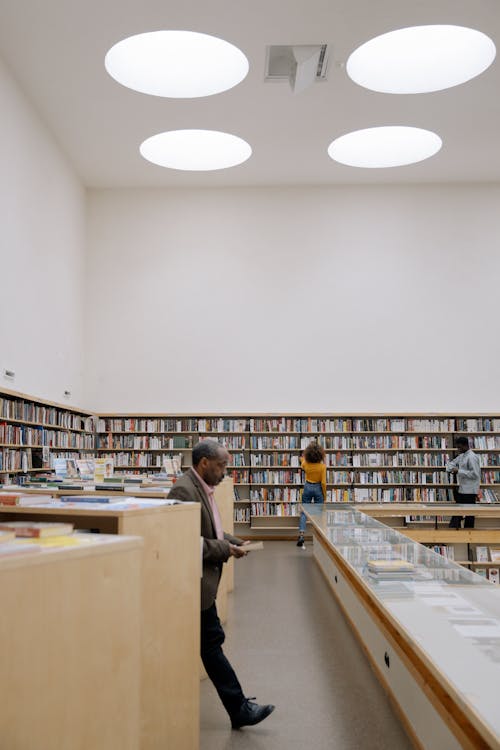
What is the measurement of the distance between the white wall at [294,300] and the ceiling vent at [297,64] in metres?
3.82

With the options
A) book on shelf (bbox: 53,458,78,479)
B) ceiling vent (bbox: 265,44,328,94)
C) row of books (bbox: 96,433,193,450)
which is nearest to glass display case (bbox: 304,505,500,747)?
book on shelf (bbox: 53,458,78,479)

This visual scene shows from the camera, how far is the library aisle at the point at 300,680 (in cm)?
327

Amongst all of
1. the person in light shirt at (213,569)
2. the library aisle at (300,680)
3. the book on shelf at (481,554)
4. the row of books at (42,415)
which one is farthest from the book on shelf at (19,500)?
the book on shelf at (481,554)

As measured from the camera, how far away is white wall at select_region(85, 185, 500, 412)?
11.4 metres

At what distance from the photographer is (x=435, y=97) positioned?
28.5 ft

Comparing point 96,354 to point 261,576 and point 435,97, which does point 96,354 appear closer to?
point 261,576

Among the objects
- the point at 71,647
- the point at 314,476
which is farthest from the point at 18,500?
the point at 314,476

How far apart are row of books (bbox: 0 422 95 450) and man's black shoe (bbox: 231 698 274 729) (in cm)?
461

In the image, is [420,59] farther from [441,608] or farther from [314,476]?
[441,608]

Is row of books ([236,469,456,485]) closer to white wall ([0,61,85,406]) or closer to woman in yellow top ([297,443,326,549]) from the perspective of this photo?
woman in yellow top ([297,443,326,549])

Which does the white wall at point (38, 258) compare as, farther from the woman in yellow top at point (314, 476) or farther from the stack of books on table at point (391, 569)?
the stack of books on table at point (391, 569)

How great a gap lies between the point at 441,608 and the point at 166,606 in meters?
1.36

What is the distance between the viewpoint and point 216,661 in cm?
316

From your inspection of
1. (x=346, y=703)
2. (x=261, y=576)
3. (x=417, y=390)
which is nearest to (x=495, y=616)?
(x=346, y=703)
